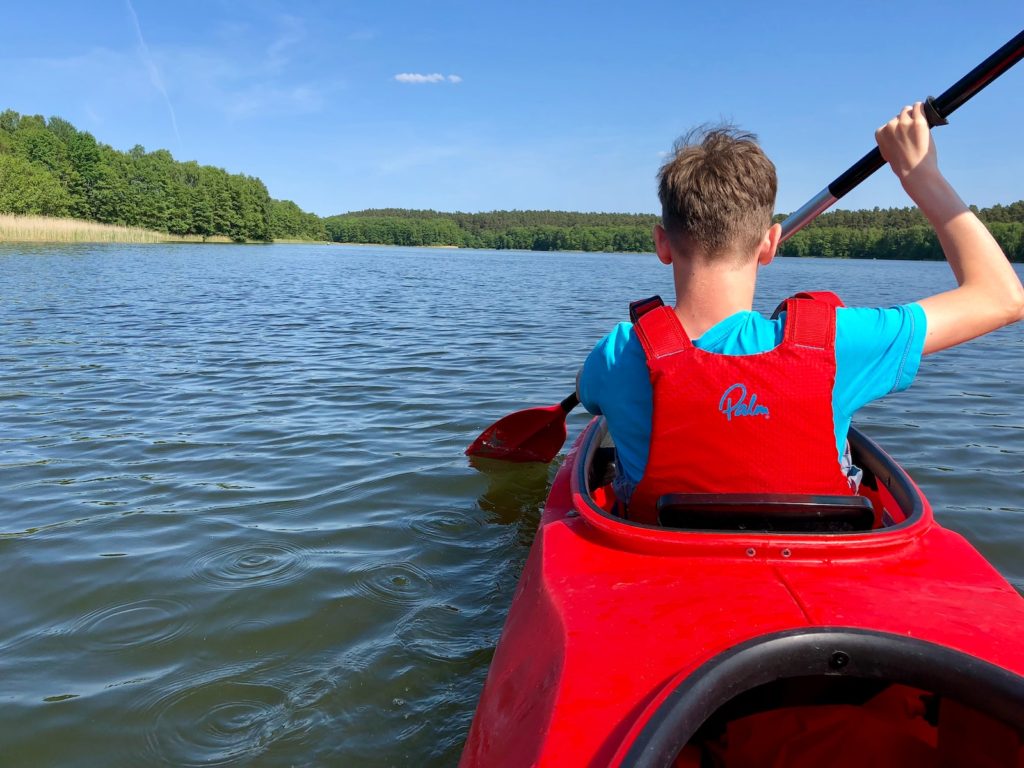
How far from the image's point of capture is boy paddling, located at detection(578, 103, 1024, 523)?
6.34ft

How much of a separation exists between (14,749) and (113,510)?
223cm

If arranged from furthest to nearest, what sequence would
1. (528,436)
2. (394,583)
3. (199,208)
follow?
(199,208)
(528,436)
(394,583)

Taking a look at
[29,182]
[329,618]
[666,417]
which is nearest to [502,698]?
[666,417]

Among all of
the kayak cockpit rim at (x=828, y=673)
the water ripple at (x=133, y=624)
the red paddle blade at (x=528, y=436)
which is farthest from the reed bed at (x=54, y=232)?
the kayak cockpit rim at (x=828, y=673)

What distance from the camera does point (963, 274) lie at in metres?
2.00

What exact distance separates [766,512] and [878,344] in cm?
54

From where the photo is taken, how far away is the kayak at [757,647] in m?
1.48

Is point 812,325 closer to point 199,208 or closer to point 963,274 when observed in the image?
point 963,274

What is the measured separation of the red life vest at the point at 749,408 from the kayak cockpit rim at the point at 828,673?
547 millimetres

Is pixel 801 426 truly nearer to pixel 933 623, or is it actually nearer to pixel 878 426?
pixel 933 623

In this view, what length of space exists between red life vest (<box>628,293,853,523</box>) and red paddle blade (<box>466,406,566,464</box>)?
3424mm

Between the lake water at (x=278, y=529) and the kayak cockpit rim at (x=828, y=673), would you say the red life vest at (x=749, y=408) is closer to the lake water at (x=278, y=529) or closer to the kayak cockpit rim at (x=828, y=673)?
the kayak cockpit rim at (x=828, y=673)

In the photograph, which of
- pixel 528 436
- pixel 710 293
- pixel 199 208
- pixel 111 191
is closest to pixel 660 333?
pixel 710 293

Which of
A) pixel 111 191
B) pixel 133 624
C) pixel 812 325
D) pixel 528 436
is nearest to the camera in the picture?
pixel 812 325
